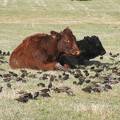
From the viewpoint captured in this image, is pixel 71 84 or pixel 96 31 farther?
pixel 96 31

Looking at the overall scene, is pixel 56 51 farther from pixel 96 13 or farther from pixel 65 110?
pixel 96 13

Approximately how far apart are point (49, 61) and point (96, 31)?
929 inches

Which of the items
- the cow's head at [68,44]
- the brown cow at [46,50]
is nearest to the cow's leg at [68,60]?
the brown cow at [46,50]

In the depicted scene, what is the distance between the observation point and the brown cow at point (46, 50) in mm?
14477

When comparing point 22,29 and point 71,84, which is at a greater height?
point 71,84

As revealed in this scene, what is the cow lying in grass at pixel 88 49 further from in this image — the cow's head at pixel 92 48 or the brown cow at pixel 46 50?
the brown cow at pixel 46 50

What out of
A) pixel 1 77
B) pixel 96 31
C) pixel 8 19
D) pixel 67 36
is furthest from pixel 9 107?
pixel 8 19

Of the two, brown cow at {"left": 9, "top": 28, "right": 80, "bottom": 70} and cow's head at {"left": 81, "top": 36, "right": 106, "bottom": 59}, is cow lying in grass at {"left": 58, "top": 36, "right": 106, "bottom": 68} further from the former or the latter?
brown cow at {"left": 9, "top": 28, "right": 80, "bottom": 70}

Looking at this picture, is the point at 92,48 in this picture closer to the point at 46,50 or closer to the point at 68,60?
the point at 68,60

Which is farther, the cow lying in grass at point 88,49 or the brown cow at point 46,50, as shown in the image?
the cow lying in grass at point 88,49

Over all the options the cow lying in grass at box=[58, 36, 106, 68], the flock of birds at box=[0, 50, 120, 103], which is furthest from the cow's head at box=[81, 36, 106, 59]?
the flock of birds at box=[0, 50, 120, 103]

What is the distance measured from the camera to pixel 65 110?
935 centimetres

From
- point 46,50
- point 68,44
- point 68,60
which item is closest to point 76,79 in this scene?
point 68,44

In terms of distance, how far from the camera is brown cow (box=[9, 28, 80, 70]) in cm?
1448
